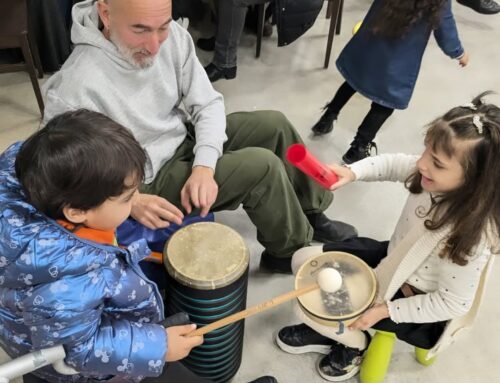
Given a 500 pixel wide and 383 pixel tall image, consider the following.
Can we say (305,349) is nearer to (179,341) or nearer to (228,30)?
(179,341)

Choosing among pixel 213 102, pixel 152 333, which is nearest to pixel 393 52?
pixel 213 102

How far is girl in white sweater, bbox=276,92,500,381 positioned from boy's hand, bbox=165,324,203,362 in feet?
1.33

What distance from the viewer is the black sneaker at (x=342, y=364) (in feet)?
5.37

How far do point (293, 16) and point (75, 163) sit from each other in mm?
1728

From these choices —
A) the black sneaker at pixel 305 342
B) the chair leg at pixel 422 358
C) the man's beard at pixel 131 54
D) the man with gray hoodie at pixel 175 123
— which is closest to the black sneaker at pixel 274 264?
the man with gray hoodie at pixel 175 123

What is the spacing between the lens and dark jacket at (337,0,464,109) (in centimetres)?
203

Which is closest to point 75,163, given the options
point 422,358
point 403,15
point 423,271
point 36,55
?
point 423,271

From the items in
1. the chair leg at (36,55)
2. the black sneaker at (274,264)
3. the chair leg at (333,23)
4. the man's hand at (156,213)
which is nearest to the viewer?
the man's hand at (156,213)

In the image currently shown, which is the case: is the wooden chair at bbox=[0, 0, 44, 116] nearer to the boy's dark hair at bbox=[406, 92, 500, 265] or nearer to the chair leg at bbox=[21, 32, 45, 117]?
the chair leg at bbox=[21, 32, 45, 117]

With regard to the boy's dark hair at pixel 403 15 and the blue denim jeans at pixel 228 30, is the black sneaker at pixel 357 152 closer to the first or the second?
the boy's dark hair at pixel 403 15

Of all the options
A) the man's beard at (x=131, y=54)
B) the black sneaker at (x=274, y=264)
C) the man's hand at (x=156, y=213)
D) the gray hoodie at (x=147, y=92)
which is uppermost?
the man's beard at (x=131, y=54)

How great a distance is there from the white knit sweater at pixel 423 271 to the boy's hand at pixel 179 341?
0.51 m

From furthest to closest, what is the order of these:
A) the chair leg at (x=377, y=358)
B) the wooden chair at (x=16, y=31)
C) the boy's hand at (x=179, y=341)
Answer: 1. the wooden chair at (x=16, y=31)
2. the chair leg at (x=377, y=358)
3. the boy's hand at (x=179, y=341)

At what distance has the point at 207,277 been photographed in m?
1.28
